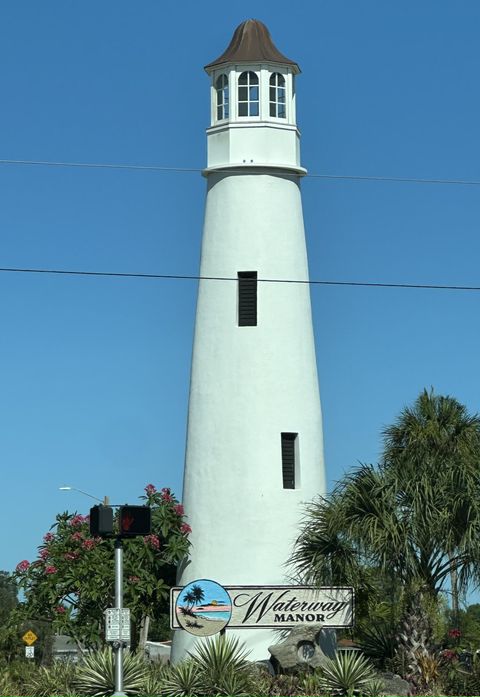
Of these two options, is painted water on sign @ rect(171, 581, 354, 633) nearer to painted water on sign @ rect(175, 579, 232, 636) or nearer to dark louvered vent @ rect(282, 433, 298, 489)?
painted water on sign @ rect(175, 579, 232, 636)

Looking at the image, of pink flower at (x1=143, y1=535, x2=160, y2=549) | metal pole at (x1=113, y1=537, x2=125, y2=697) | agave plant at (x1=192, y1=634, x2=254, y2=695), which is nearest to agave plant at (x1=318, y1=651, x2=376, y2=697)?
agave plant at (x1=192, y1=634, x2=254, y2=695)

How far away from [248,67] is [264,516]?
1222cm

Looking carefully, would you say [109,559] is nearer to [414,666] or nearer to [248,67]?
[414,666]

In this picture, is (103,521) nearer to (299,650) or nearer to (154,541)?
(299,650)

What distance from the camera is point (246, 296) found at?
41.6 meters

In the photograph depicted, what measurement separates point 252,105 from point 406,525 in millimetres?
13445

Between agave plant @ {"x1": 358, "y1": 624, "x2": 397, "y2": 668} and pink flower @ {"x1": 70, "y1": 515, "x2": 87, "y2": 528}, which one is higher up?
pink flower @ {"x1": 70, "y1": 515, "x2": 87, "y2": 528}

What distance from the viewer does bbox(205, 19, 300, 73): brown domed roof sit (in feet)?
140

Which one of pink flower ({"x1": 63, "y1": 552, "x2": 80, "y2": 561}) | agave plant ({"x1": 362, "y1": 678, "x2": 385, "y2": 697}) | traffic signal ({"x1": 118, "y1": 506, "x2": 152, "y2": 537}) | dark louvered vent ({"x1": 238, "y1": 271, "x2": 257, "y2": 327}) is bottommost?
Answer: agave plant ({"x1": 362, "y1": 678, "x2": 385, "y2": 697})

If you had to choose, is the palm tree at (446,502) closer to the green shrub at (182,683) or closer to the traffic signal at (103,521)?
the green shrub at (182,683)

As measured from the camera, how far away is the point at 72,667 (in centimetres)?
3588

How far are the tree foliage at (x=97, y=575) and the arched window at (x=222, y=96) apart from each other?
10.5 metres

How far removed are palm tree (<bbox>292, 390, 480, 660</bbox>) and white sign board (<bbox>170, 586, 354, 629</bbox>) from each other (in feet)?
2.92

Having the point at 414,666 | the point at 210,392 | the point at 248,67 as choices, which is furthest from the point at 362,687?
the point at 248,67
